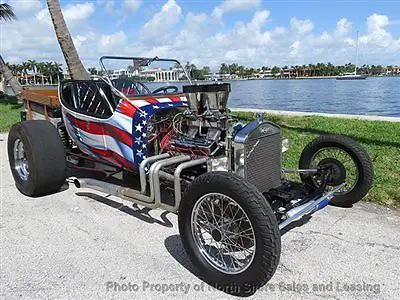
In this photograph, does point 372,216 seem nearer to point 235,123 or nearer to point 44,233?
point 235,123

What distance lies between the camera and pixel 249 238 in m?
2.79

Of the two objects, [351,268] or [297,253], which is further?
[297,253]

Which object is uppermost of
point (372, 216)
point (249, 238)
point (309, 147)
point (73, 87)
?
point (73, 87)

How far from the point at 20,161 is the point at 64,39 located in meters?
7.64

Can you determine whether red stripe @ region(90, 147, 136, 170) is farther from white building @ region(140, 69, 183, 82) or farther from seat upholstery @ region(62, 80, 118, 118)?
white building @ region(140, 69, 183, 82)

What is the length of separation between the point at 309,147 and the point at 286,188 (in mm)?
861

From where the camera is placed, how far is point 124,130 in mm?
4113

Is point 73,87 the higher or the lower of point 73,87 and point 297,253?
the higher

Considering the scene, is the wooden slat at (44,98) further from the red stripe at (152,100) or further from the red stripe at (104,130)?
the red stripe at (152,100)

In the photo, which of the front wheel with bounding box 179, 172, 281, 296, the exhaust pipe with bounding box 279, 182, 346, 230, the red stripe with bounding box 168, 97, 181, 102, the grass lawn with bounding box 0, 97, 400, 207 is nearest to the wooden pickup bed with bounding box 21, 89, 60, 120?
the red stripe with bounding box 168, 97, 181, 102

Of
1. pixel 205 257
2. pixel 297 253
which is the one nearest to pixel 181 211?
pixel 205 257

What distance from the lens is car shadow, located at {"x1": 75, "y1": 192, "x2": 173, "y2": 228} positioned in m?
4.00

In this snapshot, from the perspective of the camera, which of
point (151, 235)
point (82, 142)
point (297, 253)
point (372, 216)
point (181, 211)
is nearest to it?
point (181, 211)

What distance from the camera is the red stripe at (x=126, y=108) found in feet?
13.4
